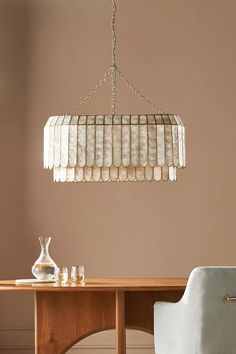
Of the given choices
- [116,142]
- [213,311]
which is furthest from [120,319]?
[116,142]

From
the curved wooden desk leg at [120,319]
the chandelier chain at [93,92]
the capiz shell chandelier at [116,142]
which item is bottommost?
the curved wooden desk leg at [120,319]

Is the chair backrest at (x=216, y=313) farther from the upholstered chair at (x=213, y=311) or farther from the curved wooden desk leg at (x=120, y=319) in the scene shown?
the curved wooden desk leg at (x=120, y=319)

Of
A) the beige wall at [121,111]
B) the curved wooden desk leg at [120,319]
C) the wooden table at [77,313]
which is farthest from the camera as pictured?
the beige wall at [121,111]

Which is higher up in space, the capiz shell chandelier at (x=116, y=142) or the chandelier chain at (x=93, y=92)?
the chandelier chain at (x=93, y=92)

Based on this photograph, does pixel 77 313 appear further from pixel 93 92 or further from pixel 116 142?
pixel 93 92

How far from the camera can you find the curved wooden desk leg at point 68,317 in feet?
13.4

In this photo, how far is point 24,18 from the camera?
5.59 metres

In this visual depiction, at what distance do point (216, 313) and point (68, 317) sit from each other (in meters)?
0.83

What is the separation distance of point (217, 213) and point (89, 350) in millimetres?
1135

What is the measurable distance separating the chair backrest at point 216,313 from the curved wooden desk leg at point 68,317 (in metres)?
0.66

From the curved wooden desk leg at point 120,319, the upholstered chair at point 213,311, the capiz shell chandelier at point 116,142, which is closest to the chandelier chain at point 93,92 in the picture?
the capiz shell chandelier at point 116,142

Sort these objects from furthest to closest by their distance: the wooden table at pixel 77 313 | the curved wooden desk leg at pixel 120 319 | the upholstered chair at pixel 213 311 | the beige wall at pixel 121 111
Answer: the beige wall at pixel 121 111 < the wooden table at pixel 77 313 < the curved wooden desk leg at pixel 120 319 < the upholstered chair at pixel 213 311

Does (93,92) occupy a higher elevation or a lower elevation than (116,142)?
higher

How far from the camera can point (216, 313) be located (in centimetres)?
356
